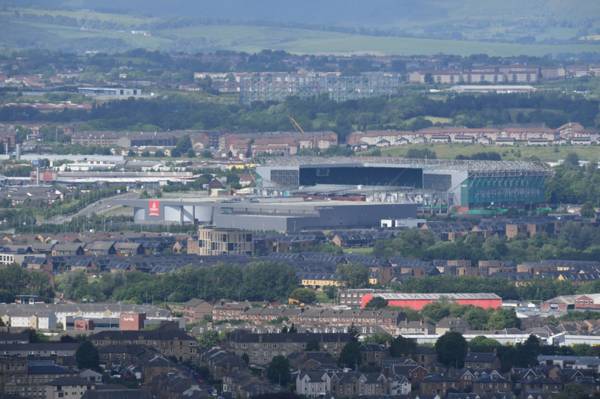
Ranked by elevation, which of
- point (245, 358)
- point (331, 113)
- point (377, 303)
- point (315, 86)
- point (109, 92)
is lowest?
point (315, 86)

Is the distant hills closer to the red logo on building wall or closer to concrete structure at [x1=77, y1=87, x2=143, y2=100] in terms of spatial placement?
concrete structure at [x1=77, y1=87, x2=143, y2=100]

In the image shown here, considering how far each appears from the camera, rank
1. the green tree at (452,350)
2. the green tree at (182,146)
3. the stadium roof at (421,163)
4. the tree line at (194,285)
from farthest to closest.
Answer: the green tree at (182,146)
the stadium roof at (421,163)
the tree line at (194,285)
the green tree at (452,350)

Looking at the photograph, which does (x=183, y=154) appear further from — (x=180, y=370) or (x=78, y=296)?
(x=180, y=370)

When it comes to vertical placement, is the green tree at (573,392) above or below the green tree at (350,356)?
above

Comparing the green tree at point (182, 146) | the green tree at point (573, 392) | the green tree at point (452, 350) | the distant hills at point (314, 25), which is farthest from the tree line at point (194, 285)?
the distant hills at point (314, 25)

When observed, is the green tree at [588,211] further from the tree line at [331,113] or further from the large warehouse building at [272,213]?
the tree line at [331,113]

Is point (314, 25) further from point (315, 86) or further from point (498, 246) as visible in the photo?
point (498, 246)

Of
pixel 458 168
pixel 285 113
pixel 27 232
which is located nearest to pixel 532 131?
pixel 285 113

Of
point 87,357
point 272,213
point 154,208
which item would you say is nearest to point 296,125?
point 154,208
